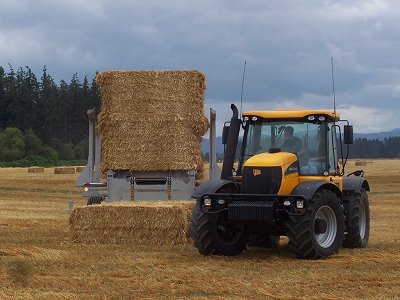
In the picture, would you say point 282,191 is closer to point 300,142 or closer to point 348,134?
point 300,142

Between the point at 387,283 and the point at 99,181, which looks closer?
the point at 387,283

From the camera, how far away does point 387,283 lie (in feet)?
32.2

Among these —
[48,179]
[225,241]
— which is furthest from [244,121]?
[48,179]

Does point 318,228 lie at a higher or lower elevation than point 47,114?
lower

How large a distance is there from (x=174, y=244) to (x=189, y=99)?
3.36 metres

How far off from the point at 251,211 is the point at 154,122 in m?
4.98

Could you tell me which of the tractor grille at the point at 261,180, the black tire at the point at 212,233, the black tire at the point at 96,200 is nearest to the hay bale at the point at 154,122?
the black tire at the point at 96,200

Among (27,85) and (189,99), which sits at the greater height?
(27,85)

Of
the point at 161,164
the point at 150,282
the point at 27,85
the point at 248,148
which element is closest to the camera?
the point at 150,282

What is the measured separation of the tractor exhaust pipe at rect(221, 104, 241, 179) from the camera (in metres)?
13.3

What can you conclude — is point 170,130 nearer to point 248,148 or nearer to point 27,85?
point 248,148

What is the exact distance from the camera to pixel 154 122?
652 inches

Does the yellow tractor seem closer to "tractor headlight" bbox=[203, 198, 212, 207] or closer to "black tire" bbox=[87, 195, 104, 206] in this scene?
"tractor headlight" bbox=[203, 198, 212, 207]

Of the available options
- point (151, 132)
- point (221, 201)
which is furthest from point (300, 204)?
point (151, 132)
